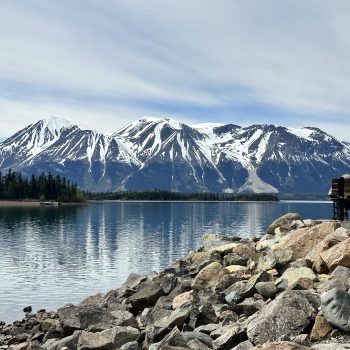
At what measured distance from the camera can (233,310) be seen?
2172 cm

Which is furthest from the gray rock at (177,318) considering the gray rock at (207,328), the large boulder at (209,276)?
the large boulder at (209,276)

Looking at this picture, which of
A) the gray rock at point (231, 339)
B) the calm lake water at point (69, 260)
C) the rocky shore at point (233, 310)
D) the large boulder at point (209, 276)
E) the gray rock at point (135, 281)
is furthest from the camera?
the calm lake water at point (69, 260)

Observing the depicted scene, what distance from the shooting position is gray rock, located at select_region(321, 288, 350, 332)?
15.8 metres

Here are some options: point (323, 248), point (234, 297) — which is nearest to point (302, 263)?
point (323, 248)

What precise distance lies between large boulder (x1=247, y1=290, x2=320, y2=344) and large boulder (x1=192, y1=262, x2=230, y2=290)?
11001mm

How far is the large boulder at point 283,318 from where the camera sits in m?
16.6

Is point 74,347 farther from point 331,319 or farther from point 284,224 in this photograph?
point 284,224

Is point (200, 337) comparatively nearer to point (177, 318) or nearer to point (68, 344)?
point (177, 318)

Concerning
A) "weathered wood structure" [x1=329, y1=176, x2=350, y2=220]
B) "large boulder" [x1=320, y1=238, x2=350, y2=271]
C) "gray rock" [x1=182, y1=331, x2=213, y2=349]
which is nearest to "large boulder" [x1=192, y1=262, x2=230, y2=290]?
"large boulder" [x1=320, y1=238, x2=350, y2=271]

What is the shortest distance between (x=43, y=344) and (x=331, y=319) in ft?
47.5

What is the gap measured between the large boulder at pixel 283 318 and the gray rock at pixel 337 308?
989mm

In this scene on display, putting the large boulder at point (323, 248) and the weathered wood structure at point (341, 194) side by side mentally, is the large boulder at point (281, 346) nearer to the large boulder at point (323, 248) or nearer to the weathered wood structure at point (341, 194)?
the large boulder at point (323, 248)

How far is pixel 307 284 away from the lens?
2241 centimetres

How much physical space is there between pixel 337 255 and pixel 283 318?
8.25m
